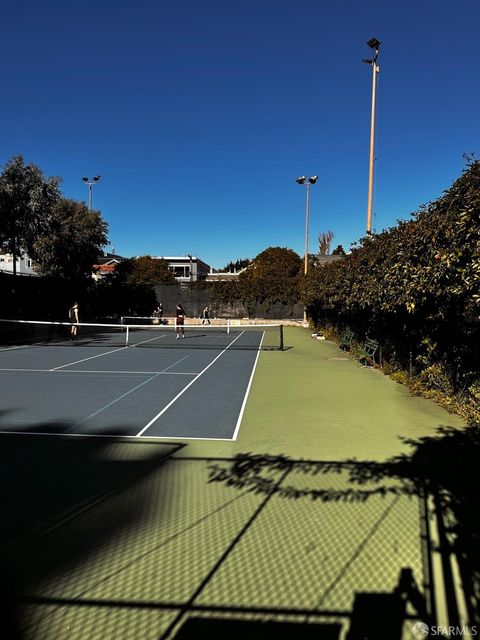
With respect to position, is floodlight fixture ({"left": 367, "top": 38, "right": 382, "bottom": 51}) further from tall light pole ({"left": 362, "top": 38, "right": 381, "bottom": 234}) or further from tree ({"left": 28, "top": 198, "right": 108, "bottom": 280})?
tree ({"left": 28, "top": 198, "right": 108, "bottom": 280})

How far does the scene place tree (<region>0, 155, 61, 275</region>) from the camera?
21672mm

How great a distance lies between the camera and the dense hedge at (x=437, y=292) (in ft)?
20.4

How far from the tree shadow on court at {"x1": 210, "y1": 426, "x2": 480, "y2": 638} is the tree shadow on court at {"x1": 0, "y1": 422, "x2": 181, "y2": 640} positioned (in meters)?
1.16

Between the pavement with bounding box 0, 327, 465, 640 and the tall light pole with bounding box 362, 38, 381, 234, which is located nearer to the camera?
the pavement with bounding box 0, 327, 465, 640

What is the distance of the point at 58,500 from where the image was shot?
4605 millimetres

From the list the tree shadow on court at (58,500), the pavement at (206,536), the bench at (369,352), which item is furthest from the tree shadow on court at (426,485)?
the bench at (369,352)

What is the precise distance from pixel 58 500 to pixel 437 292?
6.10 m

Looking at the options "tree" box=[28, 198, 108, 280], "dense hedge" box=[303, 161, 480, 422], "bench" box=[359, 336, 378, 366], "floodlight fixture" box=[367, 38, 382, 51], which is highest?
"floodlight fixture" box=[367, 38, 382, 51]

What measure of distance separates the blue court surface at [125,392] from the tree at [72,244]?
12069mm

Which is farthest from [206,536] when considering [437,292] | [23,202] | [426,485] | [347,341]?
[23,202]

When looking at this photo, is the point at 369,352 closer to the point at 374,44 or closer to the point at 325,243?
the point at 374,44

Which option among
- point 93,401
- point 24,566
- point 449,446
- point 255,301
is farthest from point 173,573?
point 255,301

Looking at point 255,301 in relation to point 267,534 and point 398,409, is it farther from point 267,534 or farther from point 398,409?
point 267,534

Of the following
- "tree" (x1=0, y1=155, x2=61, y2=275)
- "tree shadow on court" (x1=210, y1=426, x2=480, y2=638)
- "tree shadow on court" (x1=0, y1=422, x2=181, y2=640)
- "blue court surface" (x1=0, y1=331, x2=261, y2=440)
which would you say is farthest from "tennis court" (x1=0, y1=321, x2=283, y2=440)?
"tree" (x1=0, y1=155, x2=61, y2=275)
